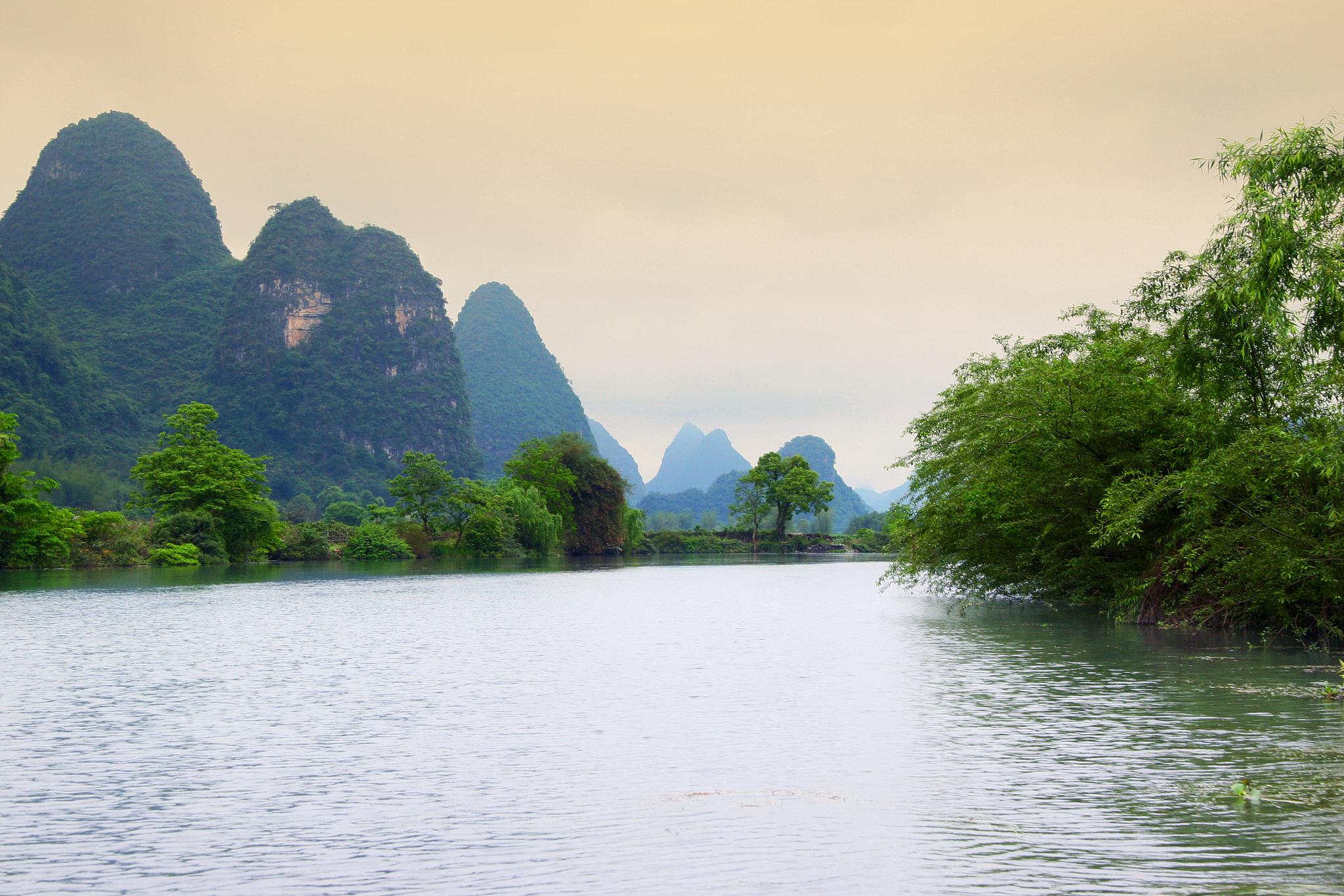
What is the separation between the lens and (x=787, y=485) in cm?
13975

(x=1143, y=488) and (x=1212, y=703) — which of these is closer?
(x=1212, y=703)

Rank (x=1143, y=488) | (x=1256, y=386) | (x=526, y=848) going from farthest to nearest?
(x=1143, y=488)
(x=1256, y=386)
(x=526, y=848)

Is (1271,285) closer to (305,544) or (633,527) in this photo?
(305,544)

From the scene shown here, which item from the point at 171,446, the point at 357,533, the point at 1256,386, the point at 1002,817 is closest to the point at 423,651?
the point at 1002,817

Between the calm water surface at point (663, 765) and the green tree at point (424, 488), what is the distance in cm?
7330

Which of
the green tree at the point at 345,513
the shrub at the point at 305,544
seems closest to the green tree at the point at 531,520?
the shrub at the point at 305,544

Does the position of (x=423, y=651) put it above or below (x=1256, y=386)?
below

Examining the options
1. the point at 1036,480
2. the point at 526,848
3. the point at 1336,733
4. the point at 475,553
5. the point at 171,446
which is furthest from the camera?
the point at 475,553

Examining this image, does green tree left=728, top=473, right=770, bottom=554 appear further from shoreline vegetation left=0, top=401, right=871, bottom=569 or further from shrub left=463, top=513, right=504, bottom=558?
shrub left=463, top=513, right=504, bottom=558

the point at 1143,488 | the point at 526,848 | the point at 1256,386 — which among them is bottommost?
the point at 526,848

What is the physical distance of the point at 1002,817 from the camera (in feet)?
30.7

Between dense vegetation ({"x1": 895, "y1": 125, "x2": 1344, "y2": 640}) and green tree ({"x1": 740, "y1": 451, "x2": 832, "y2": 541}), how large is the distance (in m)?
104

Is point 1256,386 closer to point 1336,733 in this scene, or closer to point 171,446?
point 1336,733

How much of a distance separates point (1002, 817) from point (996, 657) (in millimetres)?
12871
